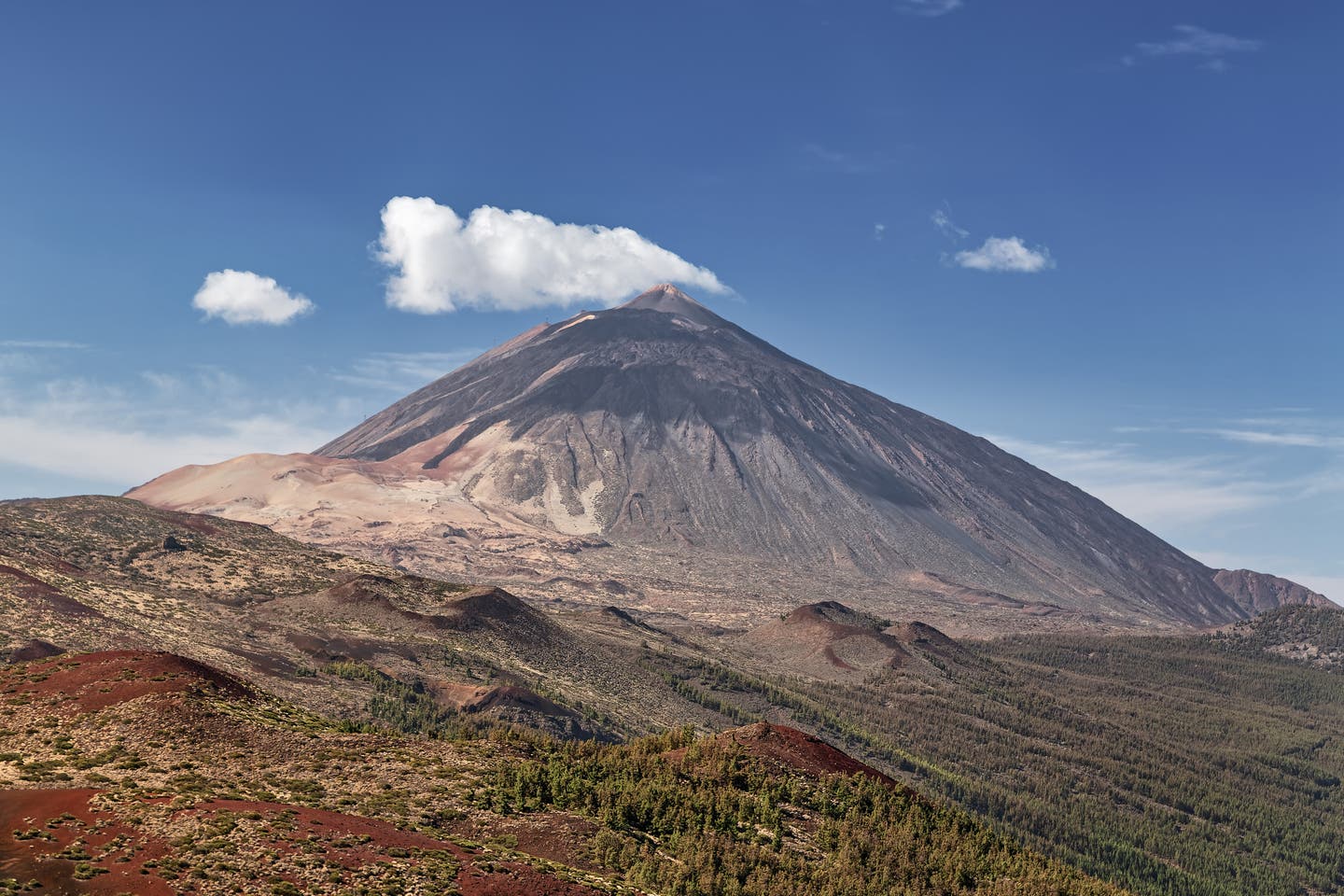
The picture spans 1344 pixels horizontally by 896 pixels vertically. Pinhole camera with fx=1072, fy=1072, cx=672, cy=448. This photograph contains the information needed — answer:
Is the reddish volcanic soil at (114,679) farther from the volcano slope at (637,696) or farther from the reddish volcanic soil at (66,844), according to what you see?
the reddish volcanic soil at (66,844)

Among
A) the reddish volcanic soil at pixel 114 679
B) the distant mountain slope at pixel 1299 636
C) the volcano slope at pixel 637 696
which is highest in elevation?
the distant mountain slope at pixel 1299 636

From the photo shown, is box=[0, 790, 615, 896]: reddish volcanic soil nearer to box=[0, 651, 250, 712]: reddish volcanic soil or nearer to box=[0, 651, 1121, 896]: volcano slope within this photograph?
box=[0, 651, 1121, 896]: volcano slope

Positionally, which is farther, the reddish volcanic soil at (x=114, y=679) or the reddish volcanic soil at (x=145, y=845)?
the reddish volcanic soil at (x=114, y=679)

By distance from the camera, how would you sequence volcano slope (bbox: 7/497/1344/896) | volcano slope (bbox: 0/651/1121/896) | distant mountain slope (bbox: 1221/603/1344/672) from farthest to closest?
distant mountain slope (bbox: 1221/603/1344/672), volcano slope (bbox: 7/497/1344/896), volcano slope (bbox: 0/651/1121/896)

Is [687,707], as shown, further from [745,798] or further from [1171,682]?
[1171,682]

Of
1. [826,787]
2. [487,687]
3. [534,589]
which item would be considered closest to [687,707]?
[487,687]

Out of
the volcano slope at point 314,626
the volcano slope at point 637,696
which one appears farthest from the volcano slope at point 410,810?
the volcano slope at point 314,626

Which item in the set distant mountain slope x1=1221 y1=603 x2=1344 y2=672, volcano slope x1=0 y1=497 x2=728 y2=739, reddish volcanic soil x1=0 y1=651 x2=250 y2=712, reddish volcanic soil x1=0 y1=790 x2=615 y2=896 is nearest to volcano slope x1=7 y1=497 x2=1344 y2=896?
reddish volcanic soil x1=0 y1=651 x2=250 y2=712

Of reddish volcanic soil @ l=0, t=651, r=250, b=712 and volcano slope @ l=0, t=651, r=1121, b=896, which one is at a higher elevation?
Answer: reddish volcanic soil @ l=0, t=651, r=250, b=712

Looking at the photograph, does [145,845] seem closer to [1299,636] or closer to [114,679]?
[114,679]
